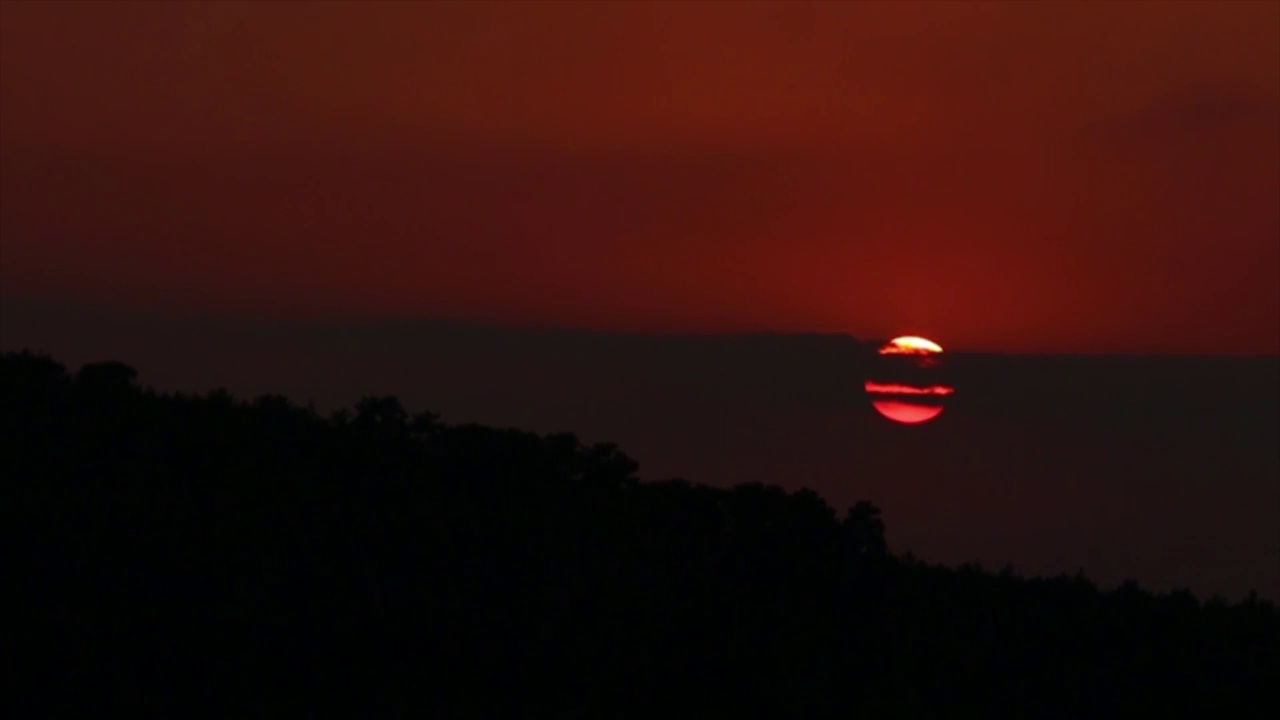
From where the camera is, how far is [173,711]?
17.0 m

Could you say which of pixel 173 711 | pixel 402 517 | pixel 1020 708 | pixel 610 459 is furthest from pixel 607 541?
pixel 173 711

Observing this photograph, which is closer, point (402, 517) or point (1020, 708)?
point (1020, 708)

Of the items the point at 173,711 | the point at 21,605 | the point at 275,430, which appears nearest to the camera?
the point at 173,711

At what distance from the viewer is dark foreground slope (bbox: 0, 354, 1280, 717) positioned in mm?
18859

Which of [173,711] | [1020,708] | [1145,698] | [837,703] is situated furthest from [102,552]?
[1145,698]

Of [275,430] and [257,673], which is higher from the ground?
[275,430]

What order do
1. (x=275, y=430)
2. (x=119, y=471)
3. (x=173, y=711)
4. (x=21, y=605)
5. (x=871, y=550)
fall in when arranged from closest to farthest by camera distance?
(x=173, y=711)
(x=21, y=605)
(x=119, y=471)
(x=871, y=550)
(x=275, y=430)

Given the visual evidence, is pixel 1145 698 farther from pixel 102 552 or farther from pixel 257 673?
pixel 102 552

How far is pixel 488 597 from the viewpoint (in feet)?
72.9

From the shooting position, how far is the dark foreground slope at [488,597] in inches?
742

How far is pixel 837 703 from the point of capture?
66.4 feet

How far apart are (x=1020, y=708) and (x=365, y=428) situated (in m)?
13.0

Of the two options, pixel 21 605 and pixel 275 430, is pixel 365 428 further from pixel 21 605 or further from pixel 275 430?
pixel 21 605

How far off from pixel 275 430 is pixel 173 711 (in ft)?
39.1
